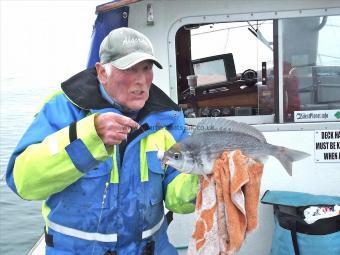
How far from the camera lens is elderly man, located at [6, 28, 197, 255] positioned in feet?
7.23

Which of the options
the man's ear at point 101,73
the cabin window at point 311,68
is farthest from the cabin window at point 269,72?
the man's ear at point 101,73

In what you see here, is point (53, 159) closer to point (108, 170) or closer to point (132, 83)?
point (108, 170)

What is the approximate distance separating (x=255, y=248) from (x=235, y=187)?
7.19 feet

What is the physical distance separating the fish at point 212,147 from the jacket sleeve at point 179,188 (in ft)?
0.73

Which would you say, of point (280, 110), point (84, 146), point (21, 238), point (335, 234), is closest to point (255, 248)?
point (335, 234)

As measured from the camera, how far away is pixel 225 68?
16.7 ft

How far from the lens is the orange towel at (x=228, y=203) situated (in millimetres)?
2199

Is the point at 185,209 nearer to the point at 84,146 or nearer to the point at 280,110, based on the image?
the point at 84,146

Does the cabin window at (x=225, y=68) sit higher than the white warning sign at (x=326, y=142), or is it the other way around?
the cabin window at (x=225, y=68)

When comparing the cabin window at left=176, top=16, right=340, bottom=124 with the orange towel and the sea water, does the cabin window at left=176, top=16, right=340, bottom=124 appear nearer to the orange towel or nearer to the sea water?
the sea water

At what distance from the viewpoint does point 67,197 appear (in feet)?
7.95

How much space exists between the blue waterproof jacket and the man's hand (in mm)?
85

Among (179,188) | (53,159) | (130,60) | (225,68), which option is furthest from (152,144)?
(225,68)

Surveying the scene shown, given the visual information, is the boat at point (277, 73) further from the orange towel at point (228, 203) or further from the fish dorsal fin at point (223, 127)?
the orange towel at point (228, 203)
